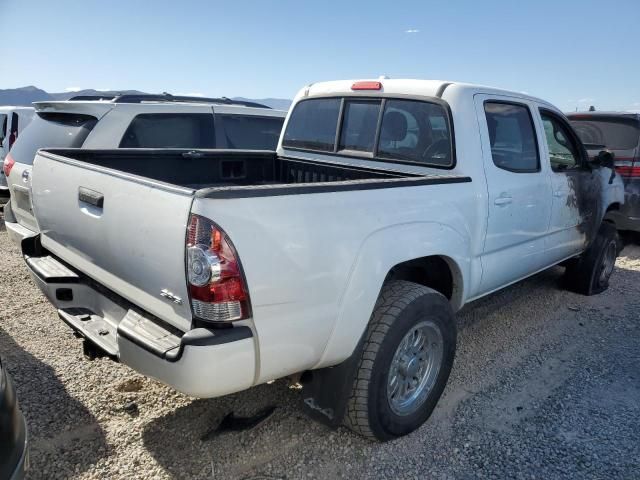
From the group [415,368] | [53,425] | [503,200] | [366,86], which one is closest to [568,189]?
[503,200]

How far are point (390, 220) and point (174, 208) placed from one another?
104cm

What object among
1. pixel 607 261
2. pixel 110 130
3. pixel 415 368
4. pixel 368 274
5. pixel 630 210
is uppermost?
pixel 110 130

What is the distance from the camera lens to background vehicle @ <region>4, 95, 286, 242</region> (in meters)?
4.73

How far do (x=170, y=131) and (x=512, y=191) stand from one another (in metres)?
3.83

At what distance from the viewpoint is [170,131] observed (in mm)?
5629

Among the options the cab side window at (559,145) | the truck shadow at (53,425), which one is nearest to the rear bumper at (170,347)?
the truck shadow at (53,425)

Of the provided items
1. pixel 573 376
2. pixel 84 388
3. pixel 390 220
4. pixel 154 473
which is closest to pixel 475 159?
pixel 390 220

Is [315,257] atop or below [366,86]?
below

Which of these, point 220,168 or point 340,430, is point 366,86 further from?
point 340,430

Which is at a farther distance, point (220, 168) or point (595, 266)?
point (595, 266)

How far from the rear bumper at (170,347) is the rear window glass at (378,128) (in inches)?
76.8

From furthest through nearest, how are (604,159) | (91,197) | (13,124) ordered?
Answer: (13,124) → (604,159) → (91,197)

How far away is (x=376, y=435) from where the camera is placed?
2615 millimetres

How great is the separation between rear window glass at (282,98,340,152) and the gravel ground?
194 cm
